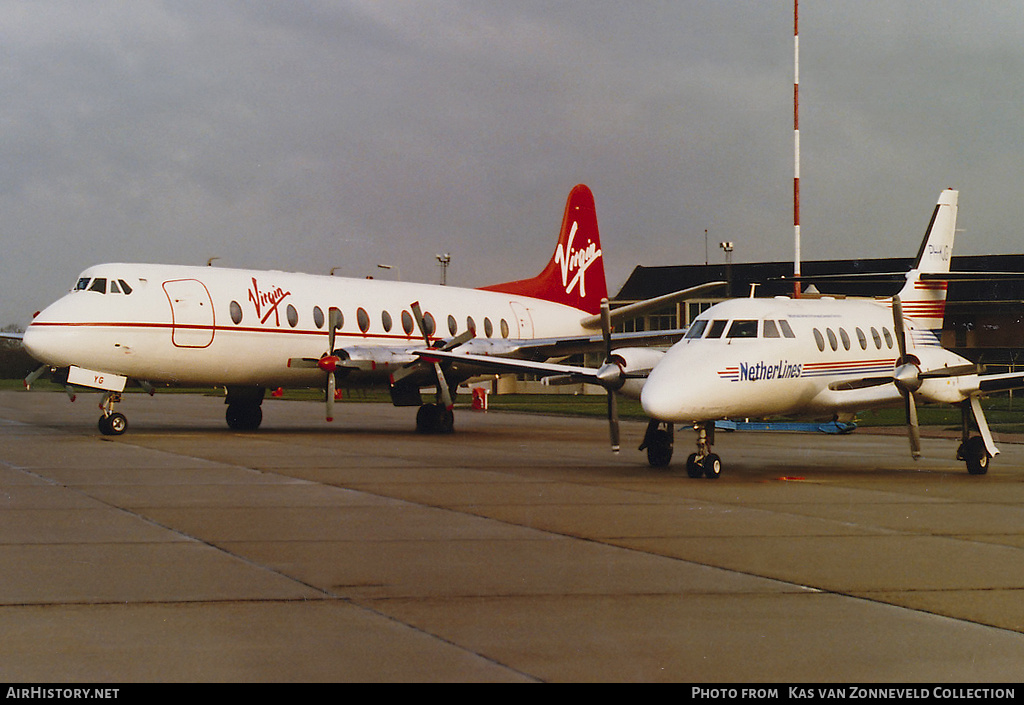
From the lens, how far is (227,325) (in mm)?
25141

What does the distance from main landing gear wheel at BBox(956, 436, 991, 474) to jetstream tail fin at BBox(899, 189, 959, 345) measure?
2.82m

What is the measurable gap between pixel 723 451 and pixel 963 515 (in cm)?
1053

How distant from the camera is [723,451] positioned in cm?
2283

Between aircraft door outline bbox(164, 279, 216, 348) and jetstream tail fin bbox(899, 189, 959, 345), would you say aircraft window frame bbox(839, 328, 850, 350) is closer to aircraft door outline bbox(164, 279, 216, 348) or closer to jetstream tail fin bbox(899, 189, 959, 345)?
jetstream tail fin bbox(899, 189, 959, 345)

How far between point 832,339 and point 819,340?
47 cm

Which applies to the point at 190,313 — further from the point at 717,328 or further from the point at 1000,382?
the point at 1000,382

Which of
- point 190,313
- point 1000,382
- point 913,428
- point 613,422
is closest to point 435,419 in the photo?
point 190,313

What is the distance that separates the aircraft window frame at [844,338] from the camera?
18.5 metres

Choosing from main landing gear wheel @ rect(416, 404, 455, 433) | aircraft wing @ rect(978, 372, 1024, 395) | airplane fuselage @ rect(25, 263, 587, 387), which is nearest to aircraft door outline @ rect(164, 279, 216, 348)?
airplane fuselage @ rect(25, 263, 587, 387)

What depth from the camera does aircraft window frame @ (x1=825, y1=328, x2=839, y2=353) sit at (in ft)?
59.4

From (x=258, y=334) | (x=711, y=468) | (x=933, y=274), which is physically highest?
(x=933, y=274)

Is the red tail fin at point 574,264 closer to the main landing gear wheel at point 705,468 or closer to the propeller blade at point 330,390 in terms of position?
the propeller blade at point 330,390

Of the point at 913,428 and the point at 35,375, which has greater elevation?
the point at 35,375
